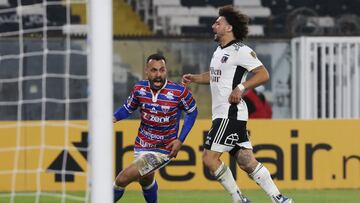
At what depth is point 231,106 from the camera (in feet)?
34.1

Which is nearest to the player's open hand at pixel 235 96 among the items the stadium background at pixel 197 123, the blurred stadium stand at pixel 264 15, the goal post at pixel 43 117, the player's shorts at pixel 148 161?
the player's shorts at pixel 148 161

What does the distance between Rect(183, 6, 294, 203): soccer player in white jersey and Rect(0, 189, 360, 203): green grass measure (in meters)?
2.21

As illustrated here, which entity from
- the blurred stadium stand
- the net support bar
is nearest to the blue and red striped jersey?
the net support bar

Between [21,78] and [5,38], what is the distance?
2.44 ft

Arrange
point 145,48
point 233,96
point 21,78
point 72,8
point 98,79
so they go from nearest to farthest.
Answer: point 98,79 → point 233,96 → point 21,78 → point 145,48 → point 72,8

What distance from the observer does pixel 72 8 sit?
21719 millimetres

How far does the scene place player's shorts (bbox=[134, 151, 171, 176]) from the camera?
33.5ft

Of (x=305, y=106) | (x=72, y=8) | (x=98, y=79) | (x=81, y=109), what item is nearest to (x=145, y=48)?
(x=81, y=109)

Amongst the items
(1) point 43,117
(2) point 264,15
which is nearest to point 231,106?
(1) point 43,117

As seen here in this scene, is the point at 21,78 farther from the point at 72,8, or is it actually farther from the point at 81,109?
the point at 72,8

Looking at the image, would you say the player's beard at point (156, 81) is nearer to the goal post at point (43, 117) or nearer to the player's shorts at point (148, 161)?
the player's shorts at point (148, 161)

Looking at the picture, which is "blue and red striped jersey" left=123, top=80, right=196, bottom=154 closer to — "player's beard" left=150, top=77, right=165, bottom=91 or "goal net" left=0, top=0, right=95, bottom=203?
"player's beard" left=150, top=77, right=165, bottom=91

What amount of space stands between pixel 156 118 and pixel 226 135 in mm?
639

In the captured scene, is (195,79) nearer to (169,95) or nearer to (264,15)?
(169,95)
